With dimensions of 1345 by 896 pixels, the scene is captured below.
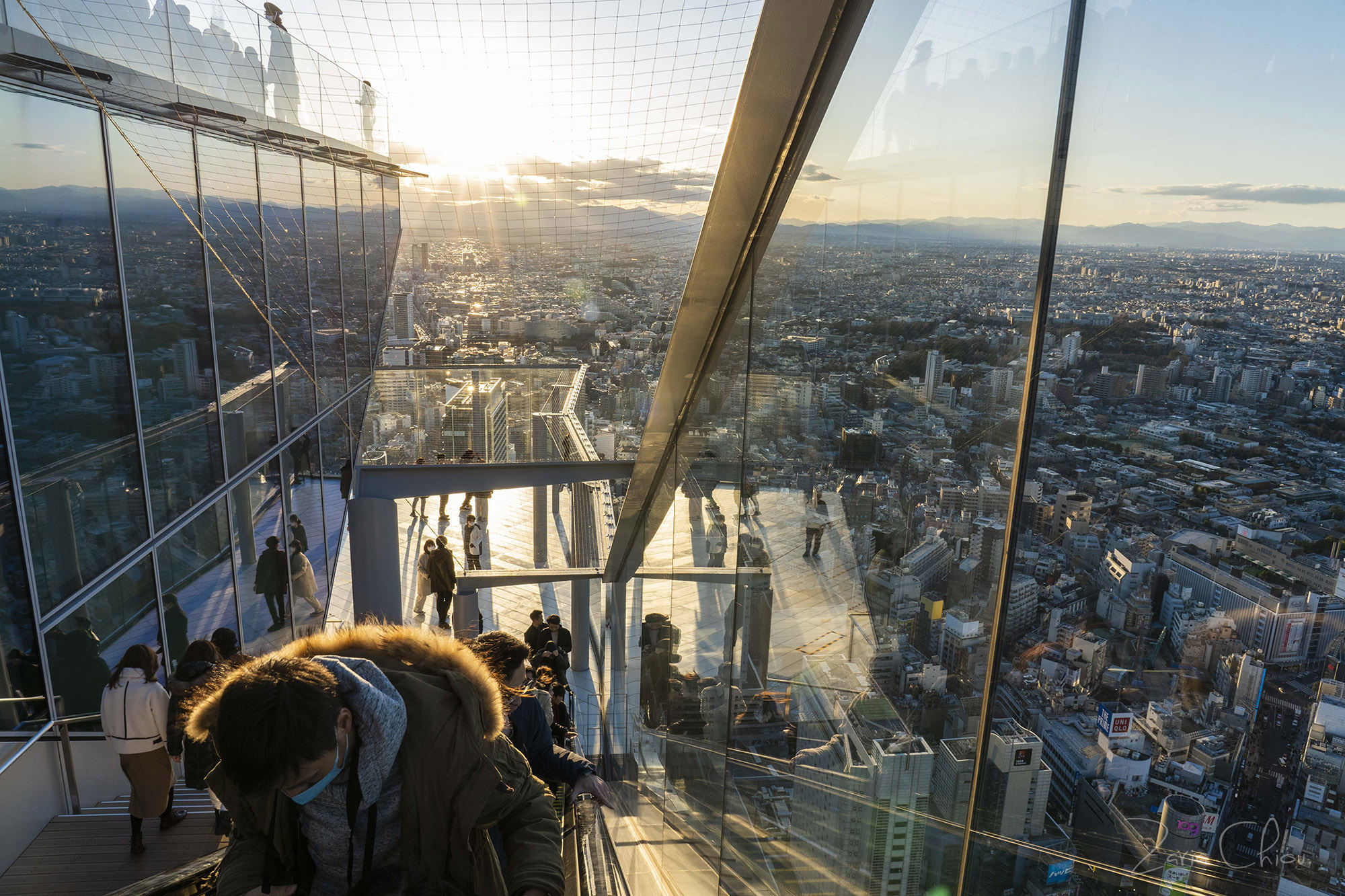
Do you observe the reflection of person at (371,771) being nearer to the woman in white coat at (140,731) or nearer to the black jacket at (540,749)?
the black jacket at (540,749)

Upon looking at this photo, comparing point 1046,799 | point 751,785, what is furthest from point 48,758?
point 1046,799

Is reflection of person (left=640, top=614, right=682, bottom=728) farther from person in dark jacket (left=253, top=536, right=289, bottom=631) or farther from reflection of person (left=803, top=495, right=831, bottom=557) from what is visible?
person in dark jacket (left=253, top=536, right=289, bottom=631)

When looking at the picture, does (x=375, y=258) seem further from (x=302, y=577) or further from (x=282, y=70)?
(x=302, y=577)

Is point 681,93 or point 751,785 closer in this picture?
point 751,785

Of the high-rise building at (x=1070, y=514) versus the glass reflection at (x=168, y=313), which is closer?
the high-rise building at (x=1070, y=514)

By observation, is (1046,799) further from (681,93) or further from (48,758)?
(48,758)

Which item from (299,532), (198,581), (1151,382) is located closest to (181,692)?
(198,581)

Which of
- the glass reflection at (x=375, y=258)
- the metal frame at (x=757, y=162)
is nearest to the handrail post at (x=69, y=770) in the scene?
the metal frame at (x=757, y=162)
